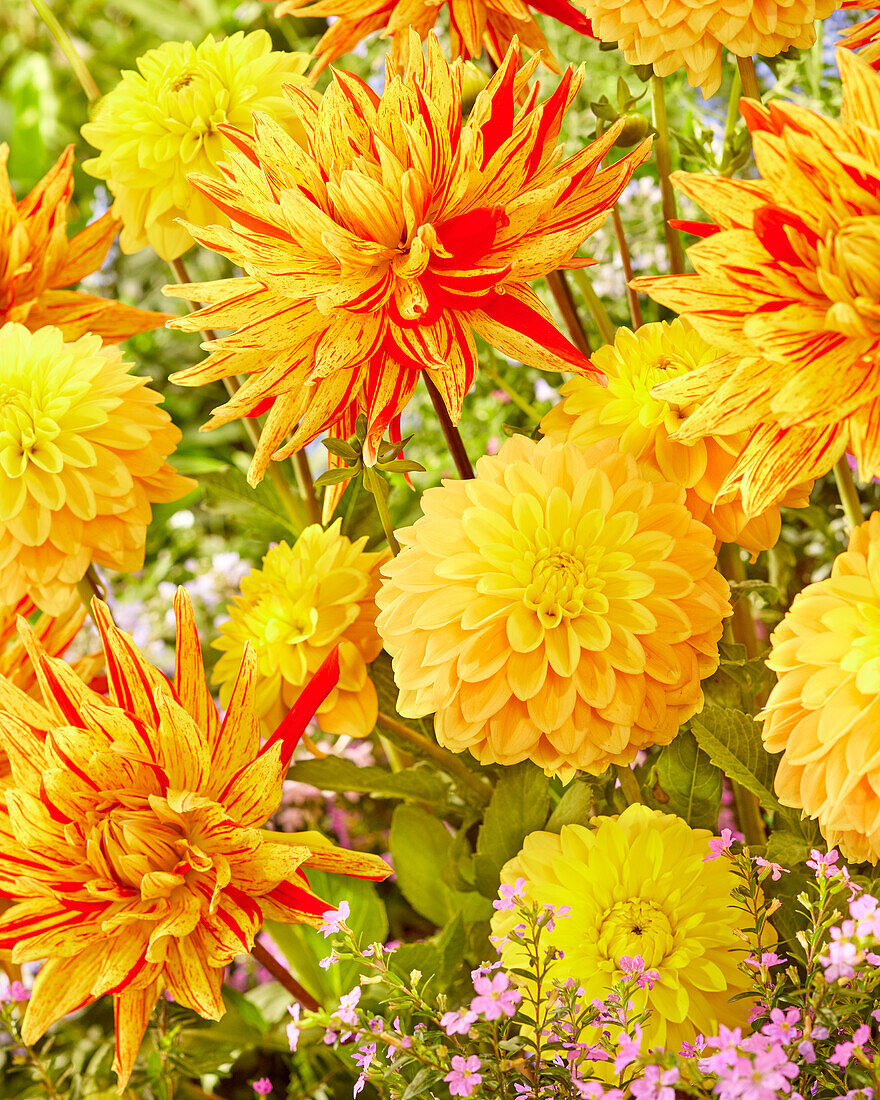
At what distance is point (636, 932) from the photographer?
0.41 metres

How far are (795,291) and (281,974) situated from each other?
1.16 ft

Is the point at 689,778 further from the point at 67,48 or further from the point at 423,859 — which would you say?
the point at 67,48

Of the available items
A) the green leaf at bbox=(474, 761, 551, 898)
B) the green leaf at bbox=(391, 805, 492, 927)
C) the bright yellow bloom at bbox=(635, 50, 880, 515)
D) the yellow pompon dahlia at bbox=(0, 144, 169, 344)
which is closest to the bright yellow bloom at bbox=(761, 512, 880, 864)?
the bright yellow bloom at bbox=(635, 50, 880, 515)

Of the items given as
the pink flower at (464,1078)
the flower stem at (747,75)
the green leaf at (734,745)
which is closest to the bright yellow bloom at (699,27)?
the flower stem at (747,75)

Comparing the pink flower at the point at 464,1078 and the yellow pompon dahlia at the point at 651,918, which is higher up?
the pink flower at the point at 464,1078

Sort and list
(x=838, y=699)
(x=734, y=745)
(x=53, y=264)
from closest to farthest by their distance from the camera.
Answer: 1. (x=838, y=699)
2. (x=734, y=745)
3. (x=53, y=264)

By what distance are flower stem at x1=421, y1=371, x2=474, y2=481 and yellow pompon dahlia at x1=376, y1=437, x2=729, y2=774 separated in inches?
2.1

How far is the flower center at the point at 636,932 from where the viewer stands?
1.30 feet

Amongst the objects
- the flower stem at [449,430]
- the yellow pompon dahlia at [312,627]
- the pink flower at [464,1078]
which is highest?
the flower stem at [449,430]

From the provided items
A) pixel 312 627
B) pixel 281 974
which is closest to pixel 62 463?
pixel 312 627

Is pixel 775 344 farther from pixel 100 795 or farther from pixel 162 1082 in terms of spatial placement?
pixel 162 1082

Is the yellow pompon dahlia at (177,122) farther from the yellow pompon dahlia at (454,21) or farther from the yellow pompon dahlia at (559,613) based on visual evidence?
the yellow pompon dahlia at (559,613)

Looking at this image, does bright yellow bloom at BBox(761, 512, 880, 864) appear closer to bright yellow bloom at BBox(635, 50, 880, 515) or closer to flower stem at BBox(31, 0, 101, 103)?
bright yellow bloom at BBox(635, 50, 880, 515)

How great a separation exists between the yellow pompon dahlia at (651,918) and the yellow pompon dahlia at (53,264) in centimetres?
35
